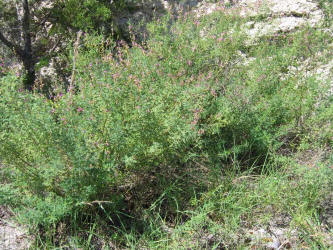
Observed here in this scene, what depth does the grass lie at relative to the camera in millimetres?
2373

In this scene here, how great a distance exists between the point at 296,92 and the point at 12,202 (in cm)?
306

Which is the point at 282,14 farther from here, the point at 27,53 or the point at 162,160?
the point at 27,53

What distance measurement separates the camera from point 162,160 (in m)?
2.89

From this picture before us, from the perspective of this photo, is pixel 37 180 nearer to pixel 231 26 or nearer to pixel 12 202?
pixel 12 202

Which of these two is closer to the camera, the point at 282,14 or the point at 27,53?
the point at 27,53

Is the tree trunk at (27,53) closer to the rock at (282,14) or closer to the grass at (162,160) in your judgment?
the grass at (162,160)

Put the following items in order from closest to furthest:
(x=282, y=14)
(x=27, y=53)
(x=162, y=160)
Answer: (x=162, y=160) < (x=27, y=53) < (x=282, y=14)

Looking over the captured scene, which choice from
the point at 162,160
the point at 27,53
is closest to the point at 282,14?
the point at 162,160

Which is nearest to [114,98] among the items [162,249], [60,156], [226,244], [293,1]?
[60,156]

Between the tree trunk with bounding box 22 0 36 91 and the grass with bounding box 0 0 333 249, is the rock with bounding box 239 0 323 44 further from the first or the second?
the tree trunk with bounding box 22 0 36 91

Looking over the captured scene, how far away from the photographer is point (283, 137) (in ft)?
11.4

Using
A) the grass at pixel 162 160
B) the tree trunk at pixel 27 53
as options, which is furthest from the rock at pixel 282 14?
the tree trunk at pixel 27 53

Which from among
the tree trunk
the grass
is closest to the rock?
the grass

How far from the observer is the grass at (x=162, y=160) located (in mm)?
2373
